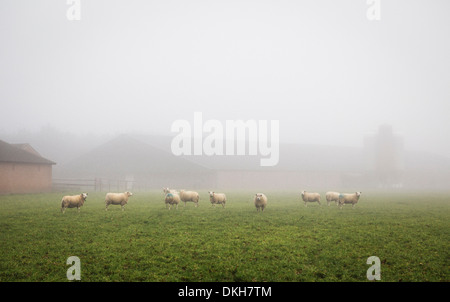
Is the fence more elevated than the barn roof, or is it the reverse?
the barn roof

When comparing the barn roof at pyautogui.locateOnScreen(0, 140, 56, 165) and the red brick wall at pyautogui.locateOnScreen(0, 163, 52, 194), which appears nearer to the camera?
the red brick wall at pyautogui.locateOnScreen(0, 163, 52, 194)

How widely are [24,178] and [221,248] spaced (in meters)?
36.0

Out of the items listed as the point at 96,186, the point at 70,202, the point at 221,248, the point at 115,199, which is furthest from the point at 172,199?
the point at 96,186

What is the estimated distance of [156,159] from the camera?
59.8 metres

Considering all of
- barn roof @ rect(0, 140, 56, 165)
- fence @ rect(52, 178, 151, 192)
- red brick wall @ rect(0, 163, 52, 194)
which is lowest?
fence @ rect(52, 178, 151, 192)

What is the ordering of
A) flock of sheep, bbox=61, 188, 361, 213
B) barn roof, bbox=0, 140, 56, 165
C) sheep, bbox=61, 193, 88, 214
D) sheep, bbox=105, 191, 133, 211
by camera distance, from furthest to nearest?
1. barn roof, bbox=0, 140, 56, 165
2. sheep, bbox=105, 191, 133, 211
3. flock of sheep, bbox=61, 188, 361, 213
4. sheep, bbox=61, 193, 88, 214

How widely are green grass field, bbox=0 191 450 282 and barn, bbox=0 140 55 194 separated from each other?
22.4m

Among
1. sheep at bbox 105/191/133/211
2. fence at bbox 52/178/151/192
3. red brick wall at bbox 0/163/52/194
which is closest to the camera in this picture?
sheep at bbox 105/191/133/211

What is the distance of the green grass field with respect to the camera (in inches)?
308

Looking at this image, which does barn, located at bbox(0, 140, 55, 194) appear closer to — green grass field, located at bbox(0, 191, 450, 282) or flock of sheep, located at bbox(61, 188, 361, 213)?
flock of sheep, located at bbox(61, 188, 361, 213)

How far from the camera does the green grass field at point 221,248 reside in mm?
7828

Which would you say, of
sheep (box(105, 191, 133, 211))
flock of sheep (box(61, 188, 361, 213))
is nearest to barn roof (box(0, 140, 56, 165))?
flock of sheep (box(61, 188, 361, 213))
